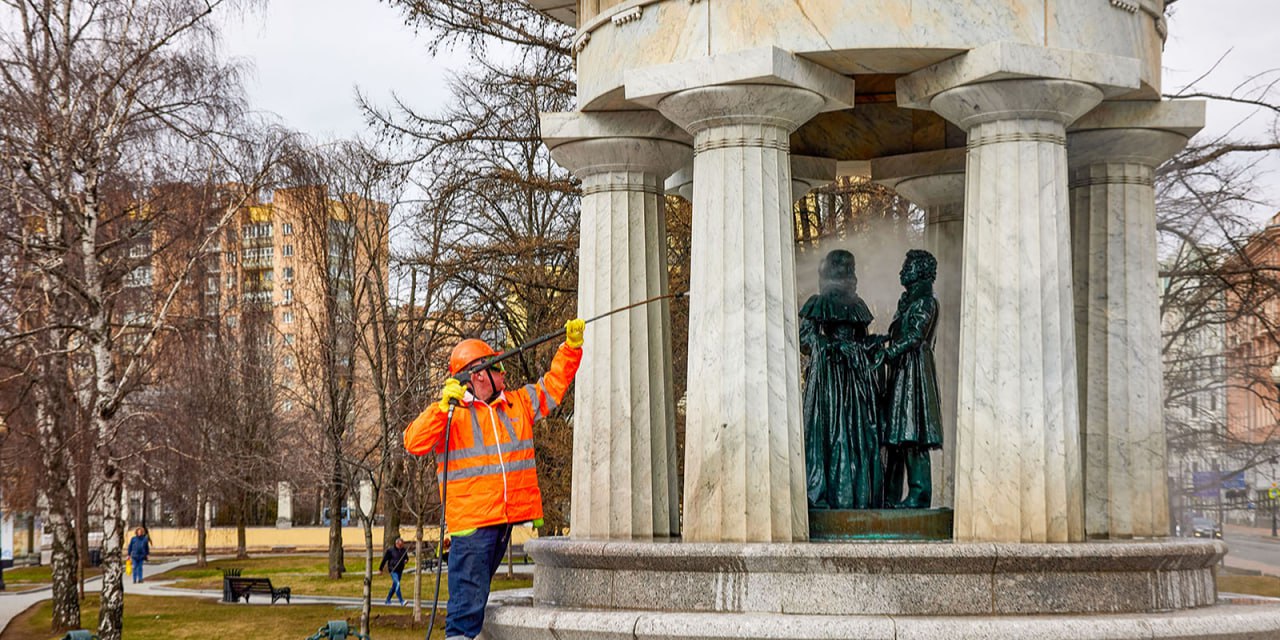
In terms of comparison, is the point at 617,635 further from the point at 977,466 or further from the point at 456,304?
the point at 456,304

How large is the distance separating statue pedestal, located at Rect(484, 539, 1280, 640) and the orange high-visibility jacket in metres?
0.79

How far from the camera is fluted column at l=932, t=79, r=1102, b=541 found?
36.4ft

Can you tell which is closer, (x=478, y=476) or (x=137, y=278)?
(x=478, y=476)

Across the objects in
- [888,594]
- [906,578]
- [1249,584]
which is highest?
[906,578]

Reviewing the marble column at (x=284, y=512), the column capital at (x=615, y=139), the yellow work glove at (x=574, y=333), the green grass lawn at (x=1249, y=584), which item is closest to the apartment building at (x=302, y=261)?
the column capital at (x=615, y=139)

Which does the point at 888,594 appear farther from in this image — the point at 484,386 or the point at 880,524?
the point at 484,386

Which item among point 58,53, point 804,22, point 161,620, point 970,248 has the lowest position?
point 161,620

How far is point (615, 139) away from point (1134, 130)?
166 inches

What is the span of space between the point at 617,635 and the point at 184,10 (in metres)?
16.1

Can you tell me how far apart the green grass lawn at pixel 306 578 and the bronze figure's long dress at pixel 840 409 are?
60.8 feet

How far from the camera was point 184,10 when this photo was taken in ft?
75.6

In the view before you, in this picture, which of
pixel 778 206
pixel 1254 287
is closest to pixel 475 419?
pixel 778 206

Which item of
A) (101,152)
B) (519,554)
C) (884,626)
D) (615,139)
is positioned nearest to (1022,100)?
(615,139)

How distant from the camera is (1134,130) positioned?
42.3 feet
